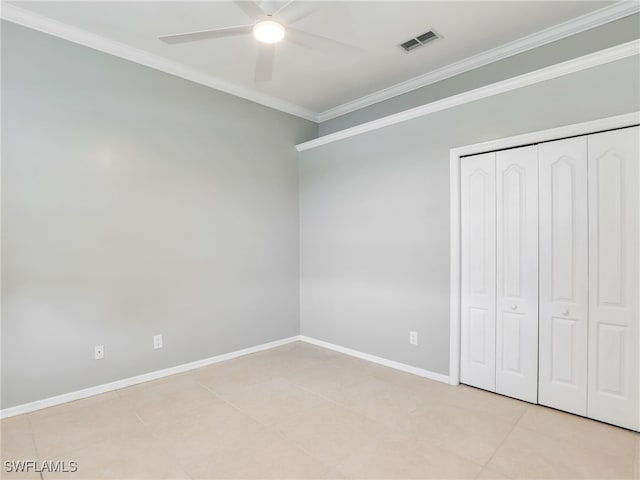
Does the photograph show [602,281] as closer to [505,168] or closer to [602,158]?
[602,158]

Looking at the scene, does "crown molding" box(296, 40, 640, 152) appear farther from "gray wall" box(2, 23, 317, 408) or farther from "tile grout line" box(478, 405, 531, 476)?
"tile grout line" box(478, 405, 531, 476)

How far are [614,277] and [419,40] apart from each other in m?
2.42

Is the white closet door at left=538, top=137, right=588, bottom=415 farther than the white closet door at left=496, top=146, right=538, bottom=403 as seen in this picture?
No

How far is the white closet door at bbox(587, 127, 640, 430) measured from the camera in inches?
90.8

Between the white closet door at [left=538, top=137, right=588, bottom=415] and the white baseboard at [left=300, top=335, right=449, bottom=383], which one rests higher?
the white closet door at [left=538, top=137, right=588, bottom=415]

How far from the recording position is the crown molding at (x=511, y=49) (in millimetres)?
2615

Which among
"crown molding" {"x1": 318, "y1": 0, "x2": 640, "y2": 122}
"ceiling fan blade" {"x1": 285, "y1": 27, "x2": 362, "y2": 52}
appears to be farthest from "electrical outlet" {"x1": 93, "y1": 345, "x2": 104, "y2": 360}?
"crown molding" {"x1": 318, "y1": 0, "x2": 640, "y2": 122}

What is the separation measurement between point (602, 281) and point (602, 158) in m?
0.86

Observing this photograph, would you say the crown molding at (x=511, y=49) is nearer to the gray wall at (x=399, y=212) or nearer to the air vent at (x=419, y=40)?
the air vent at (x=419, y=40)

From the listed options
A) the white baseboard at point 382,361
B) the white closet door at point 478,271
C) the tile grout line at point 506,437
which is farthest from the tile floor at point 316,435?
the white closet door at point 478,271

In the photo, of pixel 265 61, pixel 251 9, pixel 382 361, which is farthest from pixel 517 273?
pixel 265 61

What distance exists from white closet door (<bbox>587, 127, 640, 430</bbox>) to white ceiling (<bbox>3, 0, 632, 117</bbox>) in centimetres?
120

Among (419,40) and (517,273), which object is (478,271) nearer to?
(517,273)

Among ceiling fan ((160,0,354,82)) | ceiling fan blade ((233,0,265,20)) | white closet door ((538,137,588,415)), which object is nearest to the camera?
ceiling fan blade ((233,0,265,20))
